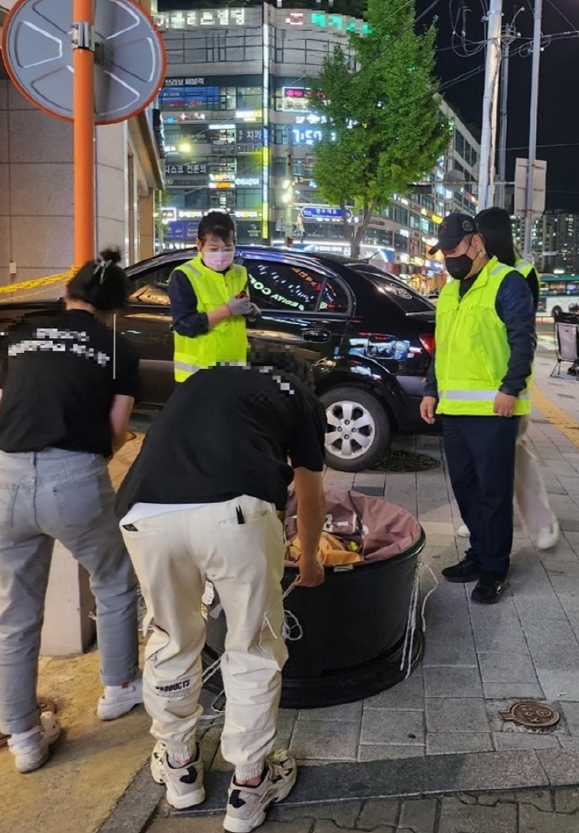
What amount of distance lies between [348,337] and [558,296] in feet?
150

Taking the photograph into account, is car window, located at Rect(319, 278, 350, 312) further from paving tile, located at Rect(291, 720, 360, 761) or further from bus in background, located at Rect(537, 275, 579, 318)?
bus in background, located at Rect(537, 275, 579, 318)

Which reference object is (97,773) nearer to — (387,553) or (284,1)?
(387,553)

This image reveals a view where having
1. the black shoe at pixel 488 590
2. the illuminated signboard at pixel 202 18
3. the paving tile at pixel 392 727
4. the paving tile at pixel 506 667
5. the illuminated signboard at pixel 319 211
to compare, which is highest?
the illuminated signboard at pixel 202 18

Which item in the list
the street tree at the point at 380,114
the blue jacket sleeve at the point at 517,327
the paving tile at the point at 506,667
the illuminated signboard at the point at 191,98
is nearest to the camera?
the paving tile at the point at 506,667

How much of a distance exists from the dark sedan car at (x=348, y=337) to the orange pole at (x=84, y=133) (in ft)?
9.25

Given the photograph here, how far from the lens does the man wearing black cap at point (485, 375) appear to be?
363cm

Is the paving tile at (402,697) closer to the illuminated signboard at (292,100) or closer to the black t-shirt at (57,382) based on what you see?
the black t-shirt at (57,382)

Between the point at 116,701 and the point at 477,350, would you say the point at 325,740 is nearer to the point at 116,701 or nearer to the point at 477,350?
the point at 116,701

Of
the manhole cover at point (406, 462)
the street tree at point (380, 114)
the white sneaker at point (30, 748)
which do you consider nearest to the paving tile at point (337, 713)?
the white sneaker at point (30, 748)

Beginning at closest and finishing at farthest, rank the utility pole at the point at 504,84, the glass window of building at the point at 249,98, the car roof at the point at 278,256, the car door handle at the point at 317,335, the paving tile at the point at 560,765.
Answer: the paving tile at the point at 560,765 < the car door handle at the point at 317,335 < the car roof at the point at 278,256 < the utility pole at the point at 504,84 < the glass window of building at the point at 249,98

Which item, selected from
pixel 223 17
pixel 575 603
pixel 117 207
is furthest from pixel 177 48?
pixel 575 603

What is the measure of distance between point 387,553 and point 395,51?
26975mm

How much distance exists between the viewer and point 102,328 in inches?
105

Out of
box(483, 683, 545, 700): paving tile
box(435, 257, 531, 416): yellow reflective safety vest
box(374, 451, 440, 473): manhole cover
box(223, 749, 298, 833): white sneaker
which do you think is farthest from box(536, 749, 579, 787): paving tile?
box(374, 451, 440, 473): manhole cover
